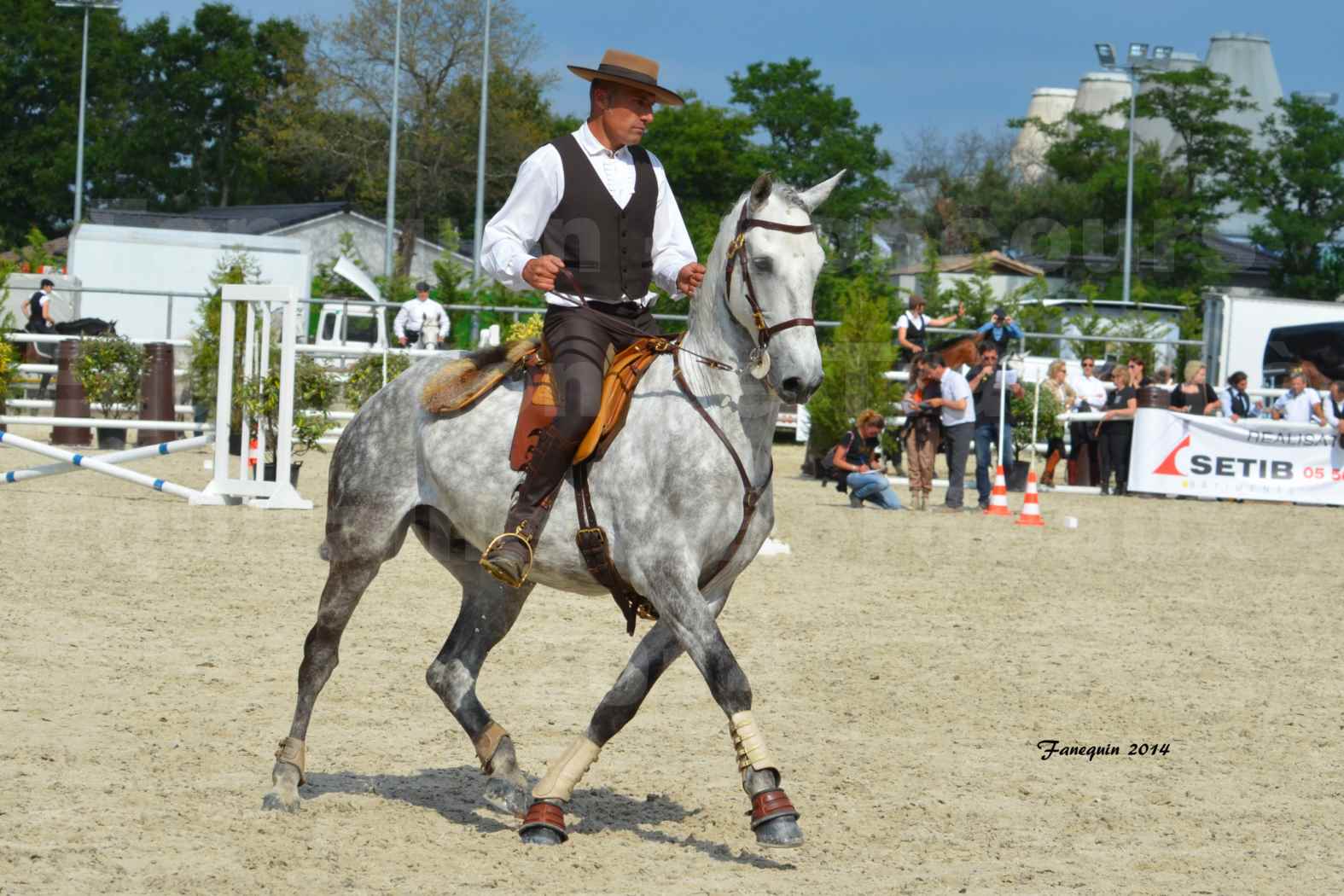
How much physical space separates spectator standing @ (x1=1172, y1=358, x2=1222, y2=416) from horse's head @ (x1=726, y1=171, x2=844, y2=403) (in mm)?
18354

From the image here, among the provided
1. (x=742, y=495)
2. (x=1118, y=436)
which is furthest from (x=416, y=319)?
(x=742, y=495)

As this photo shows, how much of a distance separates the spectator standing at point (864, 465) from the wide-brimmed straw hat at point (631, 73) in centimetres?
1306

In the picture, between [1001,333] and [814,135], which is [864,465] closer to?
[1001,333]

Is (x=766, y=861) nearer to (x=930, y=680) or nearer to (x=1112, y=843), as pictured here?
(x=1112, y=843)

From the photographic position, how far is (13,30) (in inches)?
2825

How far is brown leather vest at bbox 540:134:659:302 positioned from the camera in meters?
6.06

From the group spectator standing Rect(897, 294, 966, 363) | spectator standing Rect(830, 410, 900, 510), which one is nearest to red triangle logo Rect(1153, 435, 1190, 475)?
spectator standing Rect(897, 294, 966, 363)

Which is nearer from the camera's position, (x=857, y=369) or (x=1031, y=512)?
(x=1031, y=512)

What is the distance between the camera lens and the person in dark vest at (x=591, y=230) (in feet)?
19.5

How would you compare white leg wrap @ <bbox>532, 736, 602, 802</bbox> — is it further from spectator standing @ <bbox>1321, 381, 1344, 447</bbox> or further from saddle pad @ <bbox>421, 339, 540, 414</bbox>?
spectator standing @ <bbox>1321, 381, 1344, 447</bbox>

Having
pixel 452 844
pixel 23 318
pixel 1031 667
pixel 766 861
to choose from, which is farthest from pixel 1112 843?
pixel 23 318

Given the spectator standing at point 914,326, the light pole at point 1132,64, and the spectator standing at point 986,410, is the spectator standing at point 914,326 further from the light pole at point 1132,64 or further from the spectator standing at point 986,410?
the light pole at point 1132,64

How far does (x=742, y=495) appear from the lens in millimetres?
5711

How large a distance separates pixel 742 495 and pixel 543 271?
41.9 inches
